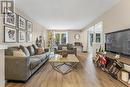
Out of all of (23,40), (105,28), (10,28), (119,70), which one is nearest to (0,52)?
(10,28)

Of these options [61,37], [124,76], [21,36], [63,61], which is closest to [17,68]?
[63,61]

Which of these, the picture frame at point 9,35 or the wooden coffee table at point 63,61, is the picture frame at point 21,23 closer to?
the picture frame at point 9,35

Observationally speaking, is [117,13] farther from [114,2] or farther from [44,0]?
[44,0]

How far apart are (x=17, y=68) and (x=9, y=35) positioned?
5.19 feet

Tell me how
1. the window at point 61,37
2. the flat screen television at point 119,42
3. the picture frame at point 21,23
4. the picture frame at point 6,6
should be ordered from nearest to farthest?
the picture frame at point 6,6
the flat screen television at point 119,42
the picture frame at point 21,23
the window at point 61,37

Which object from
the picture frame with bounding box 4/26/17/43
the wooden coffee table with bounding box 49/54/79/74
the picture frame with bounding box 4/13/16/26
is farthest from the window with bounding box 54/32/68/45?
the picture frame with bounding box 4/13/16/26

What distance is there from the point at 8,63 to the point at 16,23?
7.11ft

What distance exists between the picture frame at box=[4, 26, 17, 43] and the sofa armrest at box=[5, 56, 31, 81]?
110 centimetres

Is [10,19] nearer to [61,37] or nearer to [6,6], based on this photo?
[6,6]

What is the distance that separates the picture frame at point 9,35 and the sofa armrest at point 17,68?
3.60 feet

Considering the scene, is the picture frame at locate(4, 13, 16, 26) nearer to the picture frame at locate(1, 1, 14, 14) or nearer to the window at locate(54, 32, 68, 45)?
the picture frame at locate(1, 1, 14, 14)

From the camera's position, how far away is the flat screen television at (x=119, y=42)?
374 cm

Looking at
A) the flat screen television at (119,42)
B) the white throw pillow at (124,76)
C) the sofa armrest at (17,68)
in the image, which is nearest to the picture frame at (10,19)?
the sofa armrest at (17,68)

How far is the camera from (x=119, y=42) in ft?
13.9
